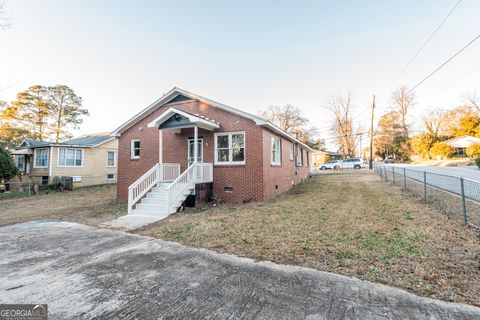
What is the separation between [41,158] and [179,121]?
1744 cm

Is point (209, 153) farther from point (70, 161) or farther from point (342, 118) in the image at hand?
point (342, 118)

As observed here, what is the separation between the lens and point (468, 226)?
4.93 metres

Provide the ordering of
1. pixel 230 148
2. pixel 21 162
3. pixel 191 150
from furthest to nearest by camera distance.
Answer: pixel 21 162
pixel 191 150
pixel 230 148

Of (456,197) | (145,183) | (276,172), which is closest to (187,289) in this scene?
(145,183)

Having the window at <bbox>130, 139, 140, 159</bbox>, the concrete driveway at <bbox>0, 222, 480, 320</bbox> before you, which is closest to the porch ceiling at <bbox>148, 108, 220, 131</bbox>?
the window at <bbox>130, 139, 140, 159</bbox>

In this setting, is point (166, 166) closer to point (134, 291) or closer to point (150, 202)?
point (150, 202)

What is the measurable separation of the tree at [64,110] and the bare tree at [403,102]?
5705 centimetres

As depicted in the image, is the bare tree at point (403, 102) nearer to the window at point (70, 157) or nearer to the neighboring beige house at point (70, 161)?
the neighboring beige house at point (70, 161)

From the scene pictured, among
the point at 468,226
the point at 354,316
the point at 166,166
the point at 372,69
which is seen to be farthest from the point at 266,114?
the point at 354,316

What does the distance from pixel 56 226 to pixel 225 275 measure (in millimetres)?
6446

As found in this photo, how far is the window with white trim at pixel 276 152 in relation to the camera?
11.3m

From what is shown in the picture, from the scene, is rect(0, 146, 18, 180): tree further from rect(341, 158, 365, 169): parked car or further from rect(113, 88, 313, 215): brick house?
rect(341, 158, 365, 169): parked car

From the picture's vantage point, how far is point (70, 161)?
61.9ft

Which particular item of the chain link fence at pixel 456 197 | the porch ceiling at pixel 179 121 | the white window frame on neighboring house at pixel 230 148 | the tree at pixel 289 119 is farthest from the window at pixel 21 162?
the tree at pixel 289 119
